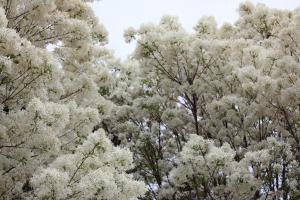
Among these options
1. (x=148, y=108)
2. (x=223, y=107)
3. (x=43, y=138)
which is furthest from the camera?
(x=148, y=108)

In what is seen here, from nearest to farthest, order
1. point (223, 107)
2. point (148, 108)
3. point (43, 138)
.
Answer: point (43, 138) < point (223, 107) < point (148, 108)

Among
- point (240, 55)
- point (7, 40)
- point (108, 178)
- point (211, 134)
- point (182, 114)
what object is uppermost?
point (240, 55)

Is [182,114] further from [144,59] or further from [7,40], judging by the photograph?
[7,40]

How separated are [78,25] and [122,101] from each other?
736cm

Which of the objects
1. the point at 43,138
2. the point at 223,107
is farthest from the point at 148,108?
the point at 43,138

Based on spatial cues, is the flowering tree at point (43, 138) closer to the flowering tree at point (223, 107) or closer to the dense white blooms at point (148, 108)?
the dense white blooms at point (148, 108)

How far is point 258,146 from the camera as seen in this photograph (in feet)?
43.1

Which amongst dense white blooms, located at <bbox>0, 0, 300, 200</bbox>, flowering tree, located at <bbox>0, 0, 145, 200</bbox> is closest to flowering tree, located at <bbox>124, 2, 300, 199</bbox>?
dense white blooms, located at <bbox>0, 0, 300, 200</bbox>

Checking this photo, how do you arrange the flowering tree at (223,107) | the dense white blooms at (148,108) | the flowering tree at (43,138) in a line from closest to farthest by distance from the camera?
1. the flowering tree at (43,138)
2. the dense white blooms at (148,108)
3. the flowering tree at (223,107)

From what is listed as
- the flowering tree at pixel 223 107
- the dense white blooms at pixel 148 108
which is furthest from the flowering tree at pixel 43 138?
the flowering tree at pixel 223 107

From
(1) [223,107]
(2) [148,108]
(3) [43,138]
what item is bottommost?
(3) [43,138]

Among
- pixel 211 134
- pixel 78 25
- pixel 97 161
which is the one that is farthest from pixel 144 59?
pixel 97 161

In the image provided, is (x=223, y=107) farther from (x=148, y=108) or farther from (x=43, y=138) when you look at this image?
(x=43, y=138)

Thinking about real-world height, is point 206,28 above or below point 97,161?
above
